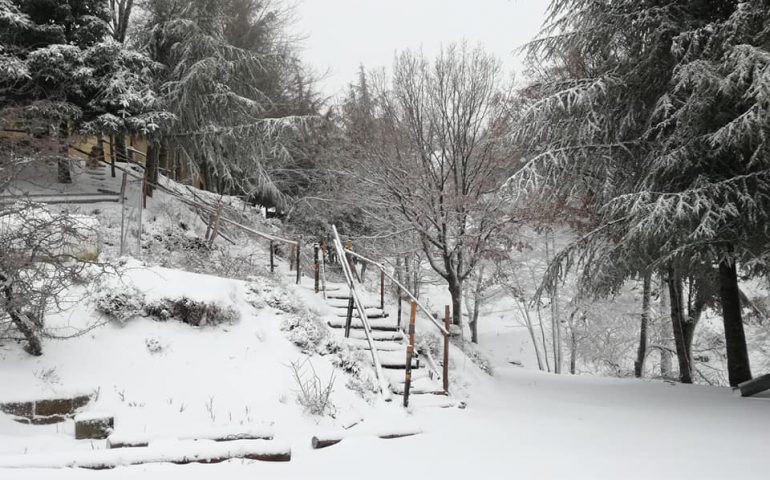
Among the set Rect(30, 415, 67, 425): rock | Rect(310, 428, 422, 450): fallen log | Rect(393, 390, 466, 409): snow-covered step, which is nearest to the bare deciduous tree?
Rect(393, 390, 466, 409): snow-covered step

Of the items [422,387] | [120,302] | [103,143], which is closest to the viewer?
[120,302]

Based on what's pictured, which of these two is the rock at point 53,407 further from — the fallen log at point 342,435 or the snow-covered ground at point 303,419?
the fallen log at point 342,435

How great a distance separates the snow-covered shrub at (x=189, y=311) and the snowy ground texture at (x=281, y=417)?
94 mm

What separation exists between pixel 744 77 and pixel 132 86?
40.1ft

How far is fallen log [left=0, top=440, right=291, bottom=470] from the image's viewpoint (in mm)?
4117

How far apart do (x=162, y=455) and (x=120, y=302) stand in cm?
283

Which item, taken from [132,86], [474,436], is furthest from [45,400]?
[132,86]

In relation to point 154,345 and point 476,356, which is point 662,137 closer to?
point 476,356

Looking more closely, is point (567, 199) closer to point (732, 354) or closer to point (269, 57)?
point (732, 354)

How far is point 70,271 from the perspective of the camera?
570 cm

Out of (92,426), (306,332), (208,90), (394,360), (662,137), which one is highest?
(208,90)

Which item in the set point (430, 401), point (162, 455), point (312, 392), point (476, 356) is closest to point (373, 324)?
point (430, 401)

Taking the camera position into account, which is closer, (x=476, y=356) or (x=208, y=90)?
(x=476, y=356)

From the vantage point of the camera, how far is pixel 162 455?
177 inches
